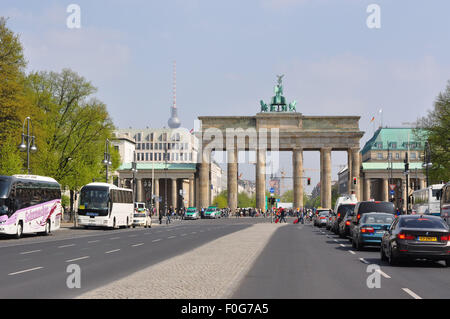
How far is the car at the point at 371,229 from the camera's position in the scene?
27.6m

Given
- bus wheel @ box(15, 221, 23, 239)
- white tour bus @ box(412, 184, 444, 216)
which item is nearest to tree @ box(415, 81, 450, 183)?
white tour bus @ box(412, 184, 444, 216)

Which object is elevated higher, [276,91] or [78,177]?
[276,91]

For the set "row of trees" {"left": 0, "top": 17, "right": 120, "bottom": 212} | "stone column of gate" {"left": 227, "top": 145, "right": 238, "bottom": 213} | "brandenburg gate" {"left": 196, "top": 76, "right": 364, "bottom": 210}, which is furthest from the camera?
"stone column of gate" {"left": 227, "top": 145, "right": 238, "bottom": 213}

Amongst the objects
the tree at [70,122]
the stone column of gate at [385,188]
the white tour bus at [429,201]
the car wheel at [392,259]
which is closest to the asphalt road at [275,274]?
the car wheel at [392,259]

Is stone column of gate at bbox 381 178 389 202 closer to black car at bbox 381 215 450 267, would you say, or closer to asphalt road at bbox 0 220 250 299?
asphalt road at bbox 0 220 250 299

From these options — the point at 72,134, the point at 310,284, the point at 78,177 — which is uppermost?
the point at 72,134

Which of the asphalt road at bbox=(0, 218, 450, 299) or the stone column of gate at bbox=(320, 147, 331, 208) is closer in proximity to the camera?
the asphalt road at bbox=(0, 218, 450, 299)

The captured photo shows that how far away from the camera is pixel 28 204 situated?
128ft

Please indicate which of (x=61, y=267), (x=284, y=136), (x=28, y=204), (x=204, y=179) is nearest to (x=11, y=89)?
(x=28, y=204)

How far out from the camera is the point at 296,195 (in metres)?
117

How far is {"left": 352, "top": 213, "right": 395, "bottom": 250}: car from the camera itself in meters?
27.6
